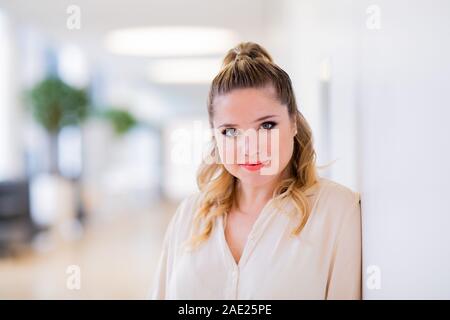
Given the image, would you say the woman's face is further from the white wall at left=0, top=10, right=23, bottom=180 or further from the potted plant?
the white wall at left=0, top=10, right=23, bottom=180

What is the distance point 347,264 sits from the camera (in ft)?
2.97

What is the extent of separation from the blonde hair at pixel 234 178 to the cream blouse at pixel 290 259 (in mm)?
24

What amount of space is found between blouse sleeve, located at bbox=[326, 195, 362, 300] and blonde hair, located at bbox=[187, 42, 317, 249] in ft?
0.25

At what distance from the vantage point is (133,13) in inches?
75.3

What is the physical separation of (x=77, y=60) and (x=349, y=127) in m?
6.67

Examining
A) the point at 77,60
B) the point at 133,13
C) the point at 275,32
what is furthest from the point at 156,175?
the point at 275,32

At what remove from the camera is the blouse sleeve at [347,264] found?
0.90 meters

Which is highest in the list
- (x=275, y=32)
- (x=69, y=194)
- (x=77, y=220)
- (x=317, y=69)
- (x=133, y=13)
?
(x=133, y=13)

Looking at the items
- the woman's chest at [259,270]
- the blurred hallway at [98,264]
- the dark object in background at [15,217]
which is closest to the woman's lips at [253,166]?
the woman's chest at [259,270]

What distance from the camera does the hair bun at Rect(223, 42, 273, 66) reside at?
897 millimetres

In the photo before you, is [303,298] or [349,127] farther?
[349,127]

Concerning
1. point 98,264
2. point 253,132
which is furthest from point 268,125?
point 98,264
